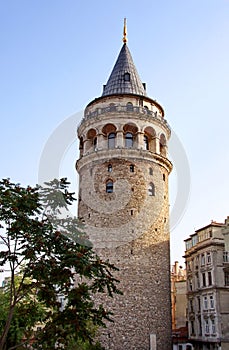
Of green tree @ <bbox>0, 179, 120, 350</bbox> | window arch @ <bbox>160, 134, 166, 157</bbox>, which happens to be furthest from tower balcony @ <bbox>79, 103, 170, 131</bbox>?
green tree @ <bbox>0, 179, 120, 350</bbox>

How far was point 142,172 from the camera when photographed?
29578 mm

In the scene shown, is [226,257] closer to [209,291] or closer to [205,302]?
[209,291]

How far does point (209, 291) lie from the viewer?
31844 mm

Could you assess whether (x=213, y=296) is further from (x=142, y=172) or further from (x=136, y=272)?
(x=142, y=172)

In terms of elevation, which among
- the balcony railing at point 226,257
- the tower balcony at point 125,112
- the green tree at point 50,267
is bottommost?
the green tree at point 50,267

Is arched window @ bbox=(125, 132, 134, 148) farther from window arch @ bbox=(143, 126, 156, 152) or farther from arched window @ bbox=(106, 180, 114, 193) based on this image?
arched window @ bbox=(106, 180, 114, 193)

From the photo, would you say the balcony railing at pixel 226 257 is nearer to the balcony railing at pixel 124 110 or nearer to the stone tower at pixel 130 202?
the stone tower at pixel 130 202

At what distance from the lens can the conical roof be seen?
32625 mm

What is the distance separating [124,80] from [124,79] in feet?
0.45

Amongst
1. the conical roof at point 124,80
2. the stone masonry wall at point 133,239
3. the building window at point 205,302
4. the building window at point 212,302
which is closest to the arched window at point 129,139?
the stone masonry wall at point 133,239

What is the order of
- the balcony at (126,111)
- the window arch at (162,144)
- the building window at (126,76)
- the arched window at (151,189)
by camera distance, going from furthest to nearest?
1. the building window at (126,76)
2. the window arch at (162,144)
3. the balcony at (126,111)
4. the arched window at (151,189)

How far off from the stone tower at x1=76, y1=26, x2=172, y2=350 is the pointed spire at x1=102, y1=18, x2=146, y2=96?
8 cm

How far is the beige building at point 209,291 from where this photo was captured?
30.4m

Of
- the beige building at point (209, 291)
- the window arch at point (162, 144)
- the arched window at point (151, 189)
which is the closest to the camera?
the arched window at point (151, 189)
